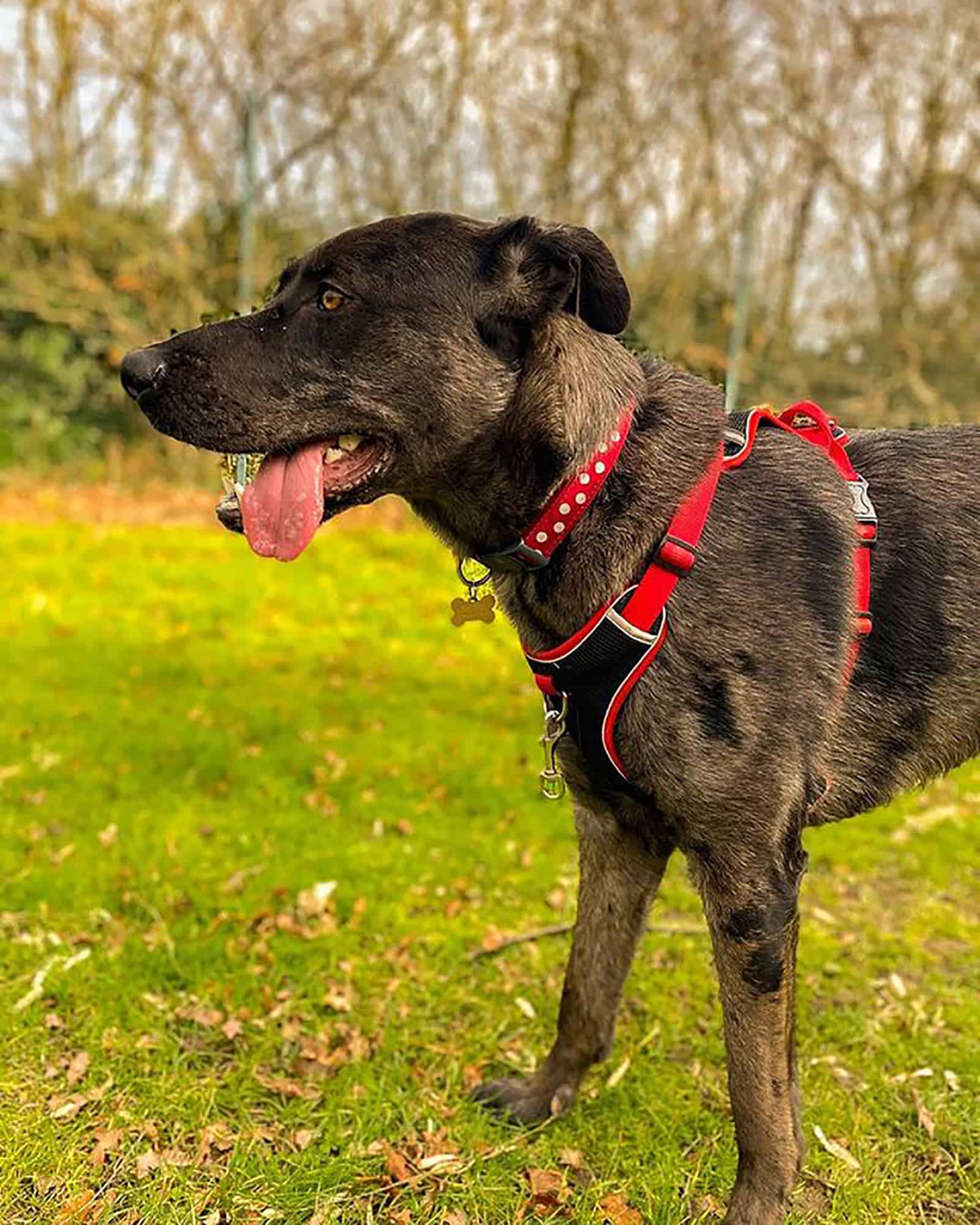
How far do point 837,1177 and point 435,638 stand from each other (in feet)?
16.4

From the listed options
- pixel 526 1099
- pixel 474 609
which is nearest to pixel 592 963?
pixel 526 1099

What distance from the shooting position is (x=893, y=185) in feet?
42.2

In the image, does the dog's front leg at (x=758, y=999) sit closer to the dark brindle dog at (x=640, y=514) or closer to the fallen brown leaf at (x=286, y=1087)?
the dark brindle dog at (x=640, y=514)

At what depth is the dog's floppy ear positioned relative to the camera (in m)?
2.43

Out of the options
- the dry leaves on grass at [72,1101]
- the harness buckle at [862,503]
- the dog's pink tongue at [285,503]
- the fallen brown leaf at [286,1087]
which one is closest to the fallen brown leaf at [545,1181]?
the fallen brown leaf at [286,1087]

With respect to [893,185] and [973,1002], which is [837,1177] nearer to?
[973,1002]

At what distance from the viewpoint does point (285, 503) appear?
247 cm

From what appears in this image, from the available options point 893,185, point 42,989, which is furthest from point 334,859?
point 893,185

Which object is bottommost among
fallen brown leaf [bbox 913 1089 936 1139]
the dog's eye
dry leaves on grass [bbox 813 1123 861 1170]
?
fallen brown leaf [bbox 913 1089 936 1139]

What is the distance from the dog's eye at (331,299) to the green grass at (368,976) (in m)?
2.20

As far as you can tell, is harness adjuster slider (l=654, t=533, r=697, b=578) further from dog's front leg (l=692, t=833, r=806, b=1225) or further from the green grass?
the green grass

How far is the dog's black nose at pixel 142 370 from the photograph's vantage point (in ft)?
8.10

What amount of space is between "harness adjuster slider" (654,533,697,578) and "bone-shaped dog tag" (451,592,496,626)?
52 centimetres

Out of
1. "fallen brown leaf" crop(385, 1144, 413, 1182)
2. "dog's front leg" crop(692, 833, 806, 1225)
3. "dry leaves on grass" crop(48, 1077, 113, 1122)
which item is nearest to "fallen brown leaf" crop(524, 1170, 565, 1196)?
"fallen brown leaf" crop(385, 1144, 413, 1182)
